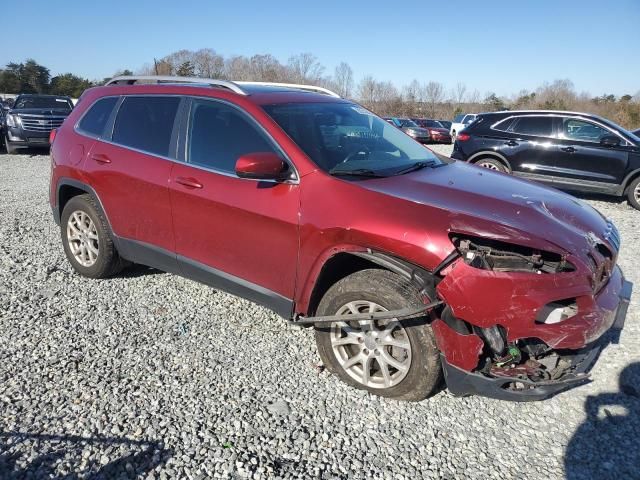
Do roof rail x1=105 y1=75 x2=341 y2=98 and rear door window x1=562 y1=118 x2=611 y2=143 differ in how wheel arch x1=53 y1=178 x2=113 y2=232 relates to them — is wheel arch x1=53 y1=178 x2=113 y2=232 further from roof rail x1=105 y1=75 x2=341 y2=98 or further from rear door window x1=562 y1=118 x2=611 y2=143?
rear door window x1=562 y1=118 x2=611 y2=143

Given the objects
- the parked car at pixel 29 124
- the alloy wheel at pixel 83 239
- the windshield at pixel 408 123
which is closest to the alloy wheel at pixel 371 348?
the alloy wheel at pixel 83 239

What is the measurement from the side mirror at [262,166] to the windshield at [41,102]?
15.3 m

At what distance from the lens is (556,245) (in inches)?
100

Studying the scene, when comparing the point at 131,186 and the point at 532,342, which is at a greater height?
the point at 131,186

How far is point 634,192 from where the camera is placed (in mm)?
8781

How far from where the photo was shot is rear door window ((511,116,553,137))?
9259 mm

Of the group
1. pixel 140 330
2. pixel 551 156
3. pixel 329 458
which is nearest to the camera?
pixel 329 458

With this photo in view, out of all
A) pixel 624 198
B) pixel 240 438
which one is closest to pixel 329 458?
pixel 240 438

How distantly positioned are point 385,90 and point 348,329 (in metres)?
51.9

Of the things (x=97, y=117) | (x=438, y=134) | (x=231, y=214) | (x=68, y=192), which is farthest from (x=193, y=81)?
(x=438, y=134)

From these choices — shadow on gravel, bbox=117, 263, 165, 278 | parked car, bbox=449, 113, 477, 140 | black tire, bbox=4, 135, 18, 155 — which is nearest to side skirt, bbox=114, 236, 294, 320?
shadow on gravel, bbox=117, 263, 165, 278

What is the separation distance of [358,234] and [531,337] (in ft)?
3.60

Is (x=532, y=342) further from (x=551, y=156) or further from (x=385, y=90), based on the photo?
(x=385, y=90)

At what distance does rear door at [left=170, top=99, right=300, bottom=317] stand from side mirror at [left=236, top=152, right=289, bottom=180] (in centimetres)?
11
